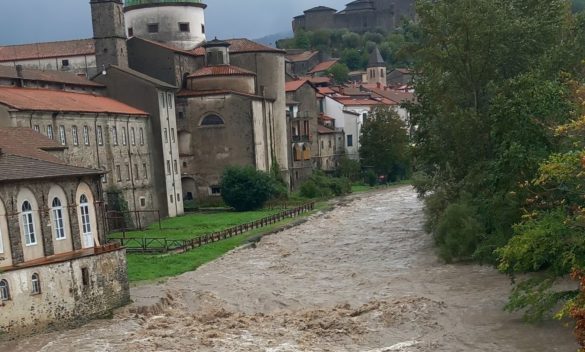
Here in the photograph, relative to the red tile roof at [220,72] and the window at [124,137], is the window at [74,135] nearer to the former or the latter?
the window at [124,137]

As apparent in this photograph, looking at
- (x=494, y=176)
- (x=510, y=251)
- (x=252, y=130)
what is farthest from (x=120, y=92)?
(x=510, y=251)

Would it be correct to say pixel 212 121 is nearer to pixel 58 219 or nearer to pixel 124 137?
pixel 124 137

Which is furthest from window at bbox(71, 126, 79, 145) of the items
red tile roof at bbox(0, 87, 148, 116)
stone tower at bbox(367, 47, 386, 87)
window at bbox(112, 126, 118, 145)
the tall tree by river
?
stone tower at bbox(367, 47, 386, 87)

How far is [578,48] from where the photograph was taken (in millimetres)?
33938

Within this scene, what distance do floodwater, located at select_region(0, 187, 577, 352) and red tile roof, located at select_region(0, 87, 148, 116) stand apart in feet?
51.7

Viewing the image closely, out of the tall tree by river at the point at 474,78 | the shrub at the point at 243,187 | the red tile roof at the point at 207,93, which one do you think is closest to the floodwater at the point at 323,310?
the tall tree by river at the point at 474,78

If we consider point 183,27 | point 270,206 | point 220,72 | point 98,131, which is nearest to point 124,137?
point 98,131

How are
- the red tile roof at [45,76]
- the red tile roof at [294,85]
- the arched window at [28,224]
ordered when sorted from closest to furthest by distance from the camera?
1. the arched window at [28,224]
2. the red tile roof at [45,76]
3. the red tile roof at [294,85]

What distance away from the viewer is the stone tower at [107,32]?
2490 inches

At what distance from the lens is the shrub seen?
6150 cm

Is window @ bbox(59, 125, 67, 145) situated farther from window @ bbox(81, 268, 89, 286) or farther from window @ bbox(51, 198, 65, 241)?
window @ bbox(81, 268, 89, 286)

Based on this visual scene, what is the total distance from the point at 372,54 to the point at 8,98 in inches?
4486

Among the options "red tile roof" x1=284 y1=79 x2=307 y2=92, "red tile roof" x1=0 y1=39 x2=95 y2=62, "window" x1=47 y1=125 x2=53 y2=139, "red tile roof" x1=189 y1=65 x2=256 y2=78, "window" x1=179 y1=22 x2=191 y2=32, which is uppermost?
"window" x1=179 y1=22 x2=191 y2=32

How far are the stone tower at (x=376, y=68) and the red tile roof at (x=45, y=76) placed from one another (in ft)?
319
